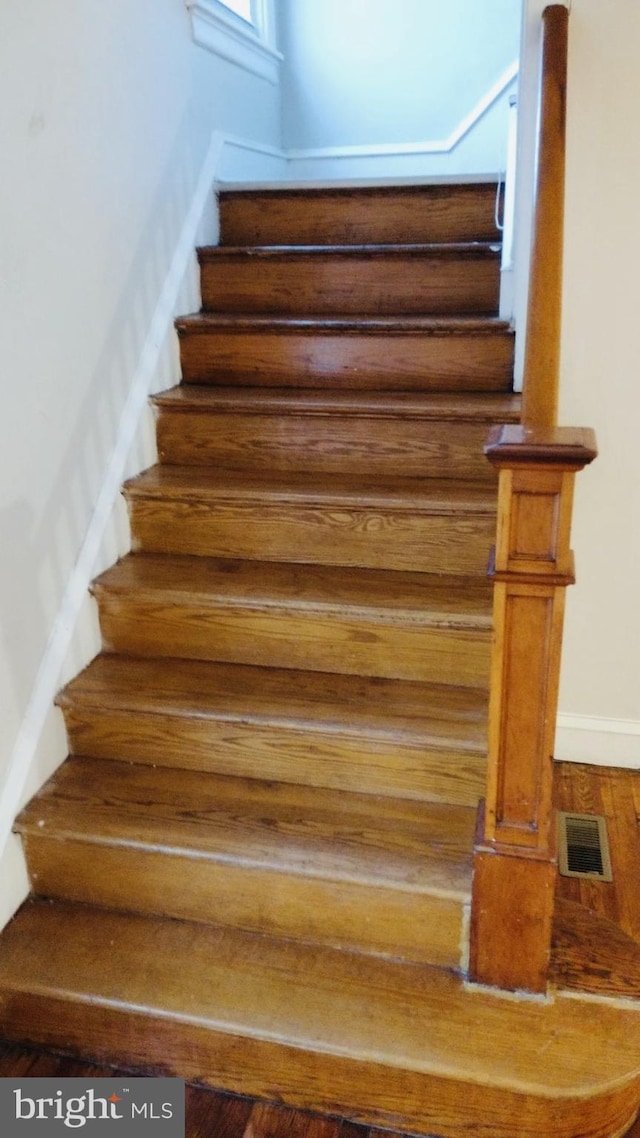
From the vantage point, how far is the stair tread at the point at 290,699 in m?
1.62

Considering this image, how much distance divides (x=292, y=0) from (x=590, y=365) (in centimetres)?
261

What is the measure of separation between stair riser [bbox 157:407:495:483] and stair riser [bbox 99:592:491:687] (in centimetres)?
53

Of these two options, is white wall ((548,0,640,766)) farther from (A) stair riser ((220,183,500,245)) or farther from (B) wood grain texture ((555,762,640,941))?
(A) stair riser ((220,183,500,245))

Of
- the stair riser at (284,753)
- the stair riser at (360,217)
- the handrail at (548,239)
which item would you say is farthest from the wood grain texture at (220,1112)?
the stair riser at (360,217)

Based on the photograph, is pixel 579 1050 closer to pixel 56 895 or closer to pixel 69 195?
pixel 56 895

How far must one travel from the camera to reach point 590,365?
1846 mm

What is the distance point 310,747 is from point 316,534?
576 mm

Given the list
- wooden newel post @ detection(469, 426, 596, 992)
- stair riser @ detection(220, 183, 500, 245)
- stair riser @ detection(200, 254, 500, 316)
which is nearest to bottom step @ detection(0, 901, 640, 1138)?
wooden newel post @ detection(469, 426, 596, 992)

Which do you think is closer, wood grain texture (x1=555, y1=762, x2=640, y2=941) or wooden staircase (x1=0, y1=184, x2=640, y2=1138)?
wooden staircase (x1=0, y1=184, x2=640, y2=1138)

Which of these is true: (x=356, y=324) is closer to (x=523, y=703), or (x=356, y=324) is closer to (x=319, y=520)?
(x=319, y=520)

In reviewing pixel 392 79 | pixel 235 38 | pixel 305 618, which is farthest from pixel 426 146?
pixel 305 618

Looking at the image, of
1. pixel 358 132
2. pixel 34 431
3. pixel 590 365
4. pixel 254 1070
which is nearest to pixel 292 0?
pixel 358 132

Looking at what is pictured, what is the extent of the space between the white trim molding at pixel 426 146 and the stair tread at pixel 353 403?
70.5 inches

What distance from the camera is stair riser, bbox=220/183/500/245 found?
2.52 m
